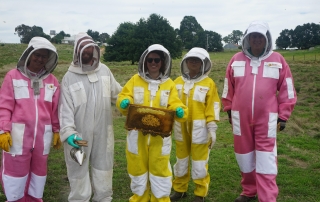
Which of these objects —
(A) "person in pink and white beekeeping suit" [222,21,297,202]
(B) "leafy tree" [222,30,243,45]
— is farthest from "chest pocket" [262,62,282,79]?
(B) "leafy tree" [222,30,243,45]

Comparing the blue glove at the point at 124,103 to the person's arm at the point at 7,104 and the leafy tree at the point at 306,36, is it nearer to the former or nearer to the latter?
the person's arm at the point at 7,104

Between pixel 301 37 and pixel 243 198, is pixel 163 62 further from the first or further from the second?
pixel 301 37

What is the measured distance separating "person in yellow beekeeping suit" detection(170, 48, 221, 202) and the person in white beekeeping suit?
43.8 inches

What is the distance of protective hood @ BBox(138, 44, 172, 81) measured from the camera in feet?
13.9

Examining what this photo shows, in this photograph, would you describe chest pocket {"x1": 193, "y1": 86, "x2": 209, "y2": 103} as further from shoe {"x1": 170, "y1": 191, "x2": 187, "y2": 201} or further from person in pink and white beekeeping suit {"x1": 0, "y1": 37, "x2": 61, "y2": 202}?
person in pink and white beekeeping suit {"x1": 0, "y1": 37, "x2": 61, "y2": 202}

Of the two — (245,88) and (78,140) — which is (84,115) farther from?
(245,88)

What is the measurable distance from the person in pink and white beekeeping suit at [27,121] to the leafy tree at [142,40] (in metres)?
37.5

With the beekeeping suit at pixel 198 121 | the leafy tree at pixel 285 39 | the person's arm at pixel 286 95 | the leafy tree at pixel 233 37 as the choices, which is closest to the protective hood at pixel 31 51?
the beekeeping suit at pixel 198 121

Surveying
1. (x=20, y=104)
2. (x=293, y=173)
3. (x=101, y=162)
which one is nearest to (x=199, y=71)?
(x=101, y=162)

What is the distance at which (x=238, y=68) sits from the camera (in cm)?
457

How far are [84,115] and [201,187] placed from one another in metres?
2.03

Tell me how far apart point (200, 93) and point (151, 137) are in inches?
38.5

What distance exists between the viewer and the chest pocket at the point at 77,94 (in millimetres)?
4000

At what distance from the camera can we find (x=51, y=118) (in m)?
4.10
